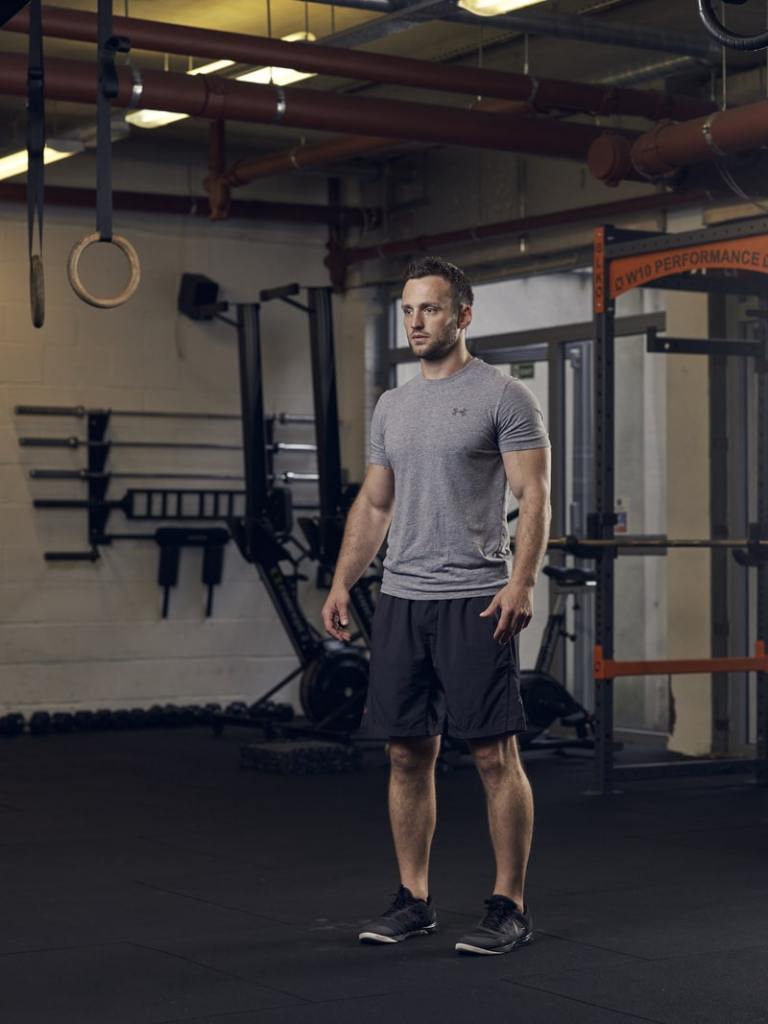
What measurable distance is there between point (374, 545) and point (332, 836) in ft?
5.44

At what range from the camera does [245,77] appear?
6750 mm

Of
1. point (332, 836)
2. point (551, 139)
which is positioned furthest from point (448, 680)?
point (551, 139)

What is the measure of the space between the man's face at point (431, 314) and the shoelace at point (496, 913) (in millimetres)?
1168

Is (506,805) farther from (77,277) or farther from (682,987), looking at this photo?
(77,277)

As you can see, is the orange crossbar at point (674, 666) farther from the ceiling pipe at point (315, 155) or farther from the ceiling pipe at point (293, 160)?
the ceiling pipe at point (293, 160)

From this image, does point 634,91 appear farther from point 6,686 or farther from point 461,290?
point 6,686

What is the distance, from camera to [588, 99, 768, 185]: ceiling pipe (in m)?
5.78

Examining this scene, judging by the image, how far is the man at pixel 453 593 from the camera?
346cm

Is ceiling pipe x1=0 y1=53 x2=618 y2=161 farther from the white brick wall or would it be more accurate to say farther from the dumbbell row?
the dumbbell row

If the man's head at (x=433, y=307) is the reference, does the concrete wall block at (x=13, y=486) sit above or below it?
below

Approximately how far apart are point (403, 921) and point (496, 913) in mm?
208

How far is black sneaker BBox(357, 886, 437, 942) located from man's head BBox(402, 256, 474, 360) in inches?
46.3

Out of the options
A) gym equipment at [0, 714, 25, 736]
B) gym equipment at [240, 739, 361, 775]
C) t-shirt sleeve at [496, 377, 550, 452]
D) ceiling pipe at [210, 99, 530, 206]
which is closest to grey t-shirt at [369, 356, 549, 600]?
t-shirt sleeve at [496, 377, 550, 452]

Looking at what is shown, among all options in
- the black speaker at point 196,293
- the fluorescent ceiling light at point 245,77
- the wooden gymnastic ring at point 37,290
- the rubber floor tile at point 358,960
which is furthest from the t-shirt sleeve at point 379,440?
the black speaker at point 196,293
